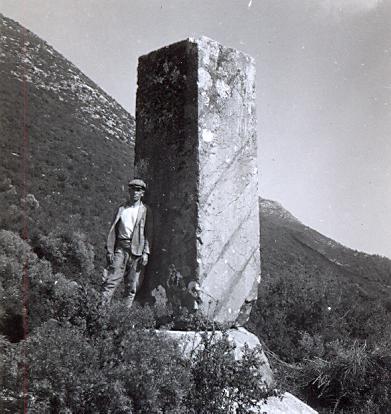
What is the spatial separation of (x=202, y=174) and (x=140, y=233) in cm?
84

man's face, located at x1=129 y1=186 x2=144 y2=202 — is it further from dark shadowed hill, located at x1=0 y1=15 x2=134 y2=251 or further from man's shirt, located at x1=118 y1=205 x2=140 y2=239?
dark shadowed hill, located at x1=0 y1=15 x2=134 y2=251

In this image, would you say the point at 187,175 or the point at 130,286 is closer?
the point at 187,175

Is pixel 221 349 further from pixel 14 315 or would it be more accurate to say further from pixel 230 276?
pixel 14 315

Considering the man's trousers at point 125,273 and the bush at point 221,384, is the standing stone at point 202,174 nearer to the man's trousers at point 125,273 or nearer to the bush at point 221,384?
the man's trousers at point 125,273

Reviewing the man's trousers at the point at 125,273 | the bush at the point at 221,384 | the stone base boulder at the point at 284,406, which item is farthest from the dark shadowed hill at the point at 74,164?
the bush at the point at 221,384

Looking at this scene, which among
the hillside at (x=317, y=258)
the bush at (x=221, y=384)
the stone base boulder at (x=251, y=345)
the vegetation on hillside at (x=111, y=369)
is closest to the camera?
the vegetation on hillside at (x=111, y=369)

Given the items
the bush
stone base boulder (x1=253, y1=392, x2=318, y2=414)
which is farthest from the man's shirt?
stone base boulder (x1=253, y1=392, x2=318, y2=414)

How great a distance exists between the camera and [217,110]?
4.58 meters

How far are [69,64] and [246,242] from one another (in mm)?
27432

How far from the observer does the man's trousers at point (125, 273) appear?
461 cm

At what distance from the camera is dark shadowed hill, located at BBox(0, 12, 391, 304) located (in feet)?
51.4

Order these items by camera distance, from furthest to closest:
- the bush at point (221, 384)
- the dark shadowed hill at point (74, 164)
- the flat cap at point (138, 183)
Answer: the dark shadowed hill at point (74, 164), the flat cap at point (138, 183), the bush at point (221, 384)

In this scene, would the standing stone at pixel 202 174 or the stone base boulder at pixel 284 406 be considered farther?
the standing stone at pixel 202 174

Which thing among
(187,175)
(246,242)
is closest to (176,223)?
(187,175)
